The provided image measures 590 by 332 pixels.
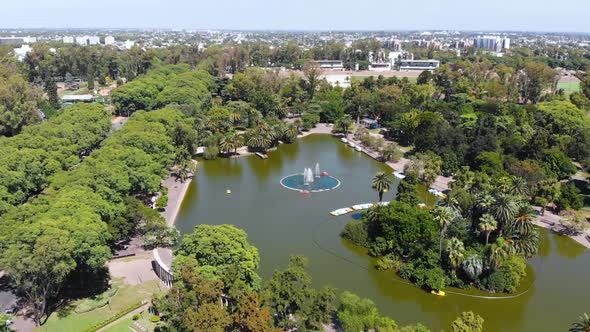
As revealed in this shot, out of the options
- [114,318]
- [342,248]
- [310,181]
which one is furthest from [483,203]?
[114,318]

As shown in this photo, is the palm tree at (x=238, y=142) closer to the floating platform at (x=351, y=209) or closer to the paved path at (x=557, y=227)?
A: the floating platform at (x=351, y=209)

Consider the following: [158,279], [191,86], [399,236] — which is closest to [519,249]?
[399,236]

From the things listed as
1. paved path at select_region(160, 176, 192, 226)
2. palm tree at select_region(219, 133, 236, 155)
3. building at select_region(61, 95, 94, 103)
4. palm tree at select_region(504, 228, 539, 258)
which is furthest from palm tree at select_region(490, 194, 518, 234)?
building at select_region(61, 95, 94, 103)

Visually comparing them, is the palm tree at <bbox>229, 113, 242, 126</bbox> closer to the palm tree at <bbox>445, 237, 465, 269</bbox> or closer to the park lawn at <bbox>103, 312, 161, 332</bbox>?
the palm tree at <bbox>445, 237, 465, 269</bbox>

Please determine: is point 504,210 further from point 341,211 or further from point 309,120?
point 309,120

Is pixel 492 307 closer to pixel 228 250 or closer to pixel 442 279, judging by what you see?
pixel 442 279

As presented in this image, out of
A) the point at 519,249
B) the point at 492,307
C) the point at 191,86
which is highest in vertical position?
the point at 191,86

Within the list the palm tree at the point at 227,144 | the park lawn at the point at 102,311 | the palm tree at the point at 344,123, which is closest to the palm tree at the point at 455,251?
the park lawn at the point at 102,311
